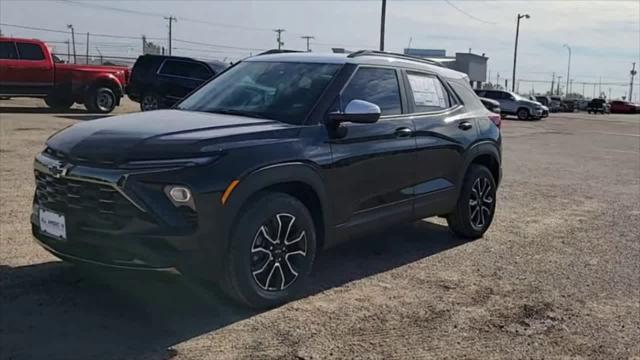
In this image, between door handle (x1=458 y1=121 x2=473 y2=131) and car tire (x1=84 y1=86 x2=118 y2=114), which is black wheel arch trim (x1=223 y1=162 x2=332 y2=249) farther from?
car tire (x1=84 y1=86 x2=118 y2=114)

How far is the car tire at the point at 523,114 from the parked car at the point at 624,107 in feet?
113

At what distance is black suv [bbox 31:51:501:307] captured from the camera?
393cm

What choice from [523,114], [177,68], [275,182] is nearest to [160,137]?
[275,182]

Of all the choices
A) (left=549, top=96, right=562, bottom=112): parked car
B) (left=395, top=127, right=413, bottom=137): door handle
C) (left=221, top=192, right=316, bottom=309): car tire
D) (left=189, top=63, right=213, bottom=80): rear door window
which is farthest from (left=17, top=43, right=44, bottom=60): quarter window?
(left=549, top=96, right=562, bottom=112): parked car

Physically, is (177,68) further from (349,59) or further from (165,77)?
(349,59)

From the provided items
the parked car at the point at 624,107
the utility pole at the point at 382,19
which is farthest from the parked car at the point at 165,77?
the parked car at the point at 624,107

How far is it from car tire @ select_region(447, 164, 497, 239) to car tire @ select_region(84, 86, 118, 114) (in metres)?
16.3

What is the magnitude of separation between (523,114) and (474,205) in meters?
33.6

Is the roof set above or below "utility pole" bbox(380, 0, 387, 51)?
below

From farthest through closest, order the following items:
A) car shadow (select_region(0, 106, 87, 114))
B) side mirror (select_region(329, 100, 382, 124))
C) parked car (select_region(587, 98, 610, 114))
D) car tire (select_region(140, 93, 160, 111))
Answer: parked car (select_region(587, 98, 610, 114)) < car shadow (select_region(0, 106, 87, 114)) < car tire (select_region(140, 93, 160, 111)) < side mirror (select_region(329, 100, 382, 124))

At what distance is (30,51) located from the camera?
775 inches

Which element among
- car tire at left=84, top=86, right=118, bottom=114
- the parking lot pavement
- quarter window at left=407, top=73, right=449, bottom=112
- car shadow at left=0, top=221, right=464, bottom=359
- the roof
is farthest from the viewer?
car tire at left=84, top=86, right=118, bottom=114

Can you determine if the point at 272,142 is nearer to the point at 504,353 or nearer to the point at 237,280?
the point at 237,280

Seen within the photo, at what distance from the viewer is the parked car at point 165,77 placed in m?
18.1
